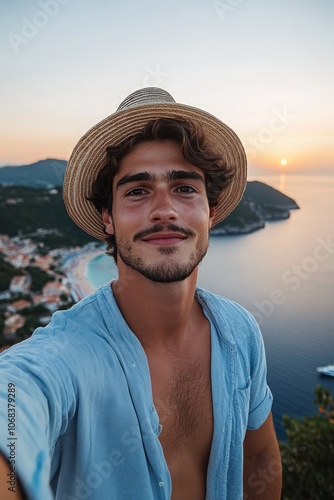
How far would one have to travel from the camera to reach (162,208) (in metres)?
1.52

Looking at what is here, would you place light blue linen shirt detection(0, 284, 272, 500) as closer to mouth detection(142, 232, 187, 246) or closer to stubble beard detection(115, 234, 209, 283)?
stubble beard detection(115, 234, 209, 283)

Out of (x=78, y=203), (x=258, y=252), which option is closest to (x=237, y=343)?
(x=78, y=203)

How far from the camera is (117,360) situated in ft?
4.06

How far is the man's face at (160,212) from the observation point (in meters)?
1.48

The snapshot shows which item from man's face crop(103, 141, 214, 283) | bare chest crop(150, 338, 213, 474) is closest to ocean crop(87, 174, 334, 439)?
bare chest crop(150, 338, 213, 474)

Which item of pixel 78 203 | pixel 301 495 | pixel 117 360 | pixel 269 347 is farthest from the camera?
pixel 269 347

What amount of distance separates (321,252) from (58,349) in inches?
2008

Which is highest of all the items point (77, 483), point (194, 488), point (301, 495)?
point (77, 483)

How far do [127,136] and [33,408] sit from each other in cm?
131

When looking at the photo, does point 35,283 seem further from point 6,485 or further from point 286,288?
point 6,485

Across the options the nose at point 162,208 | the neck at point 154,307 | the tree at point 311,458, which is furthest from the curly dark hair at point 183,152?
the tree at point 311,458

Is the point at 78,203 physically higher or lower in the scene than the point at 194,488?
higher

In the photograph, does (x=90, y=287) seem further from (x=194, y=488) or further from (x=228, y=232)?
(x=194, y=488)

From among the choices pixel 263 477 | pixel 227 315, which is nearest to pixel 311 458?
pixel 263 477
